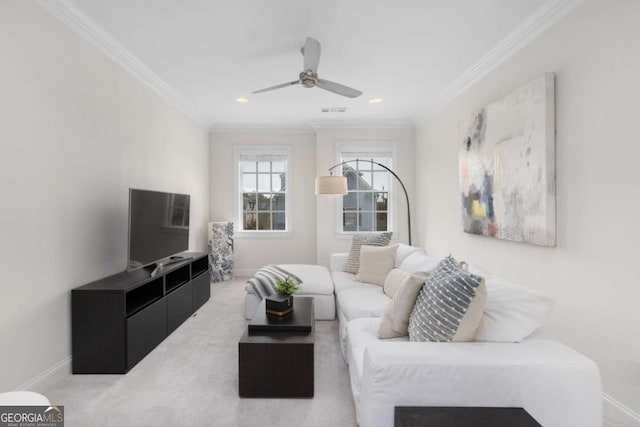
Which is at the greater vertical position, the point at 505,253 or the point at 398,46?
the point at 398,46

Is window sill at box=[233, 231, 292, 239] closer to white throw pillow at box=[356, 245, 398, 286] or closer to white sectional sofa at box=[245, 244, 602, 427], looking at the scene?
white throw pillow at box=[356, 245, 398, 286]

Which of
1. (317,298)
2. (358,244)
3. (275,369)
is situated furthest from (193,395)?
(358,244)

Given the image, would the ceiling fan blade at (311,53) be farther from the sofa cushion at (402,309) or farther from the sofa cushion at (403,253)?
the sofa cushion at (403,253)

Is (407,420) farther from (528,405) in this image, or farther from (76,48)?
(76,48)

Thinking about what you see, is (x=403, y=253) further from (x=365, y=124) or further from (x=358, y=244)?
(x=365, y=124)

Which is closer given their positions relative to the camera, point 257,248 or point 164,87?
point 164,87

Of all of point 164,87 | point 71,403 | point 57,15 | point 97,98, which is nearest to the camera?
point 71,403

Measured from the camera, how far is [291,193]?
5.82 metres

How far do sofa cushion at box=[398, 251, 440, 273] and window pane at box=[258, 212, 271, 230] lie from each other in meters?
3.05

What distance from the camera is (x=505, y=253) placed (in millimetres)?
3000

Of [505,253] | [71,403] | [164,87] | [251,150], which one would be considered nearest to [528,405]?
[505,253]

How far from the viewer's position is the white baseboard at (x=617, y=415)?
1.81 meters

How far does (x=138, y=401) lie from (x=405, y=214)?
15.0ft

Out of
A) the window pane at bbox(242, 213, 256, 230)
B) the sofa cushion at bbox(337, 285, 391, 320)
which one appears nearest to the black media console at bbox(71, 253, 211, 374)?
the sofa cushion at bbox(337, 285, 391, 320)
